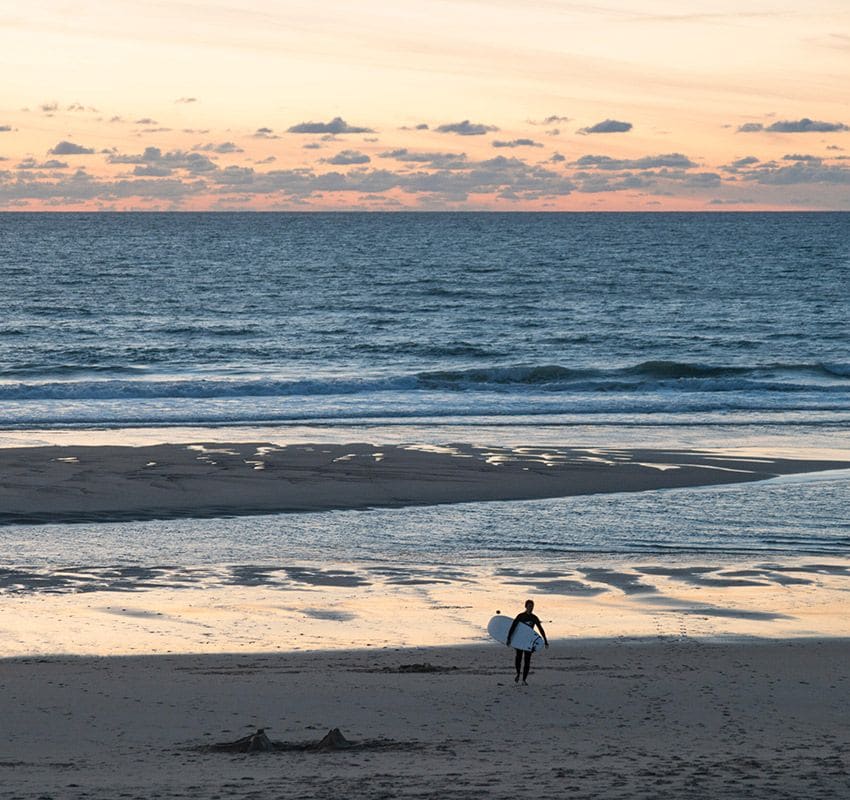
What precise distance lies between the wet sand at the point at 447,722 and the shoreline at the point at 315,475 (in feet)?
27.2

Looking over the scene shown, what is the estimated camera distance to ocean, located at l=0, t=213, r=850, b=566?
18.6 meters

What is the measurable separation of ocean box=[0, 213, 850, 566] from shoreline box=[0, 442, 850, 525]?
103 cm

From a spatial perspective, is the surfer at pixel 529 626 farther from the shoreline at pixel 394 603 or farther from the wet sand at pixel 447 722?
the shoreline at pixel 394 603

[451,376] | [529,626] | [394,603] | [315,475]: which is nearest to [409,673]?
[529,626]

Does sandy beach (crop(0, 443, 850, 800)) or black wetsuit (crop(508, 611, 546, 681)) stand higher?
black wetsuit (crop(508, 611, 546, 681))

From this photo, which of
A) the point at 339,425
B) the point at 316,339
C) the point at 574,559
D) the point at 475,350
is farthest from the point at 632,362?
the point at 574,559

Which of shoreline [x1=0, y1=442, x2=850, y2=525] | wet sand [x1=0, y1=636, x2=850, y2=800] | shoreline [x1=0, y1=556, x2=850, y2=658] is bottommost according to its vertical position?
wet sand [x1=0, y1=636, x2=850, y2=800]

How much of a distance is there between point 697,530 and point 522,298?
5381 centimetres

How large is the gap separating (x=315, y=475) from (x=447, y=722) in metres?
12.8

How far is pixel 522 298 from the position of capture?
71875 mm

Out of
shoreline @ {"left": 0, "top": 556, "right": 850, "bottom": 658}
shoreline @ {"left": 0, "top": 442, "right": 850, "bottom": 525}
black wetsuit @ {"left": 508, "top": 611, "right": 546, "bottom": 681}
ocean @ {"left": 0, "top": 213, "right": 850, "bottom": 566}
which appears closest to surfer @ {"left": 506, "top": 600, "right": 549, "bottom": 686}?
black wetsuit @ {"left": 508, "top": 611, "right": 546, "bottom": 681}

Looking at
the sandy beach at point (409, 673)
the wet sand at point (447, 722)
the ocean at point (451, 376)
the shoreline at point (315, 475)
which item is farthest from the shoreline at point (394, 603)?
the shoreline at point (315, 475)

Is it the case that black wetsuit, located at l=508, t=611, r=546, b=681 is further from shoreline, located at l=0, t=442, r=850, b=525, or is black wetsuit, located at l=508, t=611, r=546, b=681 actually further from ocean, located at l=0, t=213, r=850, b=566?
shoreline, located at l=0, t=442, r=850, b=525

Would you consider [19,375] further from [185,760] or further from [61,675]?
[185,760]
